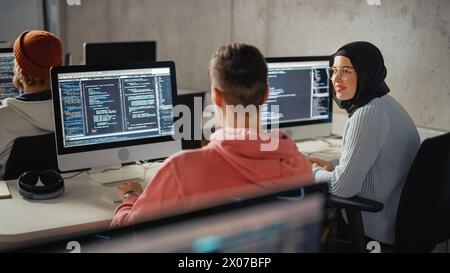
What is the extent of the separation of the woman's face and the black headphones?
1300 millimetres

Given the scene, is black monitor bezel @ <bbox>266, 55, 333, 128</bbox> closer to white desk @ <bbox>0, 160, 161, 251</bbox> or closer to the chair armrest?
the chair armrest

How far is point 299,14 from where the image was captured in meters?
3.86

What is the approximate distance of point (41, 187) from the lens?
2.21 m

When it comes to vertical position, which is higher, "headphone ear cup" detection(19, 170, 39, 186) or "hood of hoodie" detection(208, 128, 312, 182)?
"hood of hoodie" detection(208, 128, 312, 182)

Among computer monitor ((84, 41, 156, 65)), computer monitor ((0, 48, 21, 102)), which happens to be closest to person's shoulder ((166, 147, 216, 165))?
computer monitor ((0, 48, 21, 102))

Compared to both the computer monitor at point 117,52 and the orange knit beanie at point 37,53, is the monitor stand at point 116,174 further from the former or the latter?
the computer monitor at point 117,52

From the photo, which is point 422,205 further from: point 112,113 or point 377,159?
point 112,113

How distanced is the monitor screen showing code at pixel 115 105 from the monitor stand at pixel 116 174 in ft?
0.63

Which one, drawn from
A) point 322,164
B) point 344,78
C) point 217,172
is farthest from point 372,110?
point 217,172

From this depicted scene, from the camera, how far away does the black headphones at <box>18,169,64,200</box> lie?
2.20 metres

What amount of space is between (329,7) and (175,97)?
154 centimetres

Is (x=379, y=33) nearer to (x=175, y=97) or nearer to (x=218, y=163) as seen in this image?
(x=175, y=97)

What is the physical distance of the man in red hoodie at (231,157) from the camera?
148cm

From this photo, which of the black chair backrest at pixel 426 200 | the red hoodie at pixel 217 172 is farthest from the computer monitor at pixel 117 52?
the red hoodie at pixel 217 172
